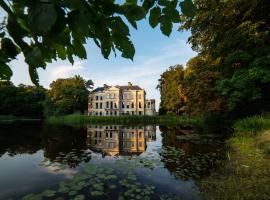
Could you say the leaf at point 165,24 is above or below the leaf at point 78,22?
above

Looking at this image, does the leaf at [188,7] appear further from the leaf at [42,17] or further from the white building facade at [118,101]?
the white building facade at [118,101]

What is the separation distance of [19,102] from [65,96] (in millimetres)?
19025

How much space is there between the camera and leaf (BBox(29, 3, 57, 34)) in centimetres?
97

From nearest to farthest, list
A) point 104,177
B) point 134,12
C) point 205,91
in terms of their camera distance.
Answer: point 134,12 < point 104,177 < point 205,91

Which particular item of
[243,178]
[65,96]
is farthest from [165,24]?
[65,96]

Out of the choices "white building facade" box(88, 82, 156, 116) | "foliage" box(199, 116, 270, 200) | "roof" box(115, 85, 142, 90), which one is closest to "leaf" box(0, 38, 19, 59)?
"foliage" box(199, 116, 270, 200)

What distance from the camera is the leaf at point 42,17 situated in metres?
0.97

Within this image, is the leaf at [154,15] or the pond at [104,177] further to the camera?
the pond at [104,177]

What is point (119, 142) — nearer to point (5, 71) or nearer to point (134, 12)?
point (5, 71)

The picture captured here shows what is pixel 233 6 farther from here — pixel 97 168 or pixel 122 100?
pixel 122 100

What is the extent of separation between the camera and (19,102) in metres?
72.0

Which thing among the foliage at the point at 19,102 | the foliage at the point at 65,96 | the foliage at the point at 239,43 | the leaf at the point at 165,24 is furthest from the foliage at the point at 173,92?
the leaf at the point at 165,24

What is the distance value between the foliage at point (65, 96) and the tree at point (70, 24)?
61440 mm

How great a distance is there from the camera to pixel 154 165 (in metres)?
9.78
